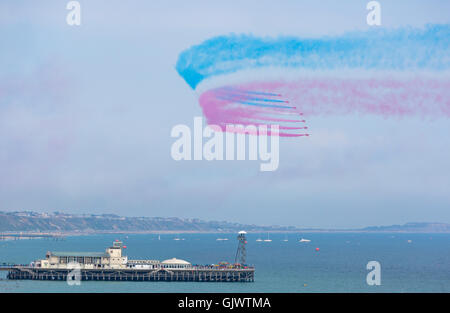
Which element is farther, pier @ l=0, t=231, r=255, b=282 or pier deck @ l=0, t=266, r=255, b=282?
pier @ l=0, t=231, r=255, b=282

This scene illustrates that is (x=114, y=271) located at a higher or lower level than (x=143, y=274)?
higher

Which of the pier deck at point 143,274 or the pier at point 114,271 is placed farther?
the pier at point 114,271

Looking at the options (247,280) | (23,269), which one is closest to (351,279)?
(247,280)

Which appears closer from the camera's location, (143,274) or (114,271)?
(143,274)
